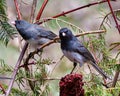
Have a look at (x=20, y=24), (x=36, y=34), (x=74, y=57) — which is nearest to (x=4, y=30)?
(x=20, y=24)

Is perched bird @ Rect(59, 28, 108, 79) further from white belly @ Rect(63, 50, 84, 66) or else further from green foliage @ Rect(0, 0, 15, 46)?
green foliage @ Rect(0, 0, 15, 46)

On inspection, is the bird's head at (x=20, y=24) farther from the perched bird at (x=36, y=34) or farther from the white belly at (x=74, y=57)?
the white belly at (x=74, y=57)

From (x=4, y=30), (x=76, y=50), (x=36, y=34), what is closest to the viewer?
(x=4, y=30)

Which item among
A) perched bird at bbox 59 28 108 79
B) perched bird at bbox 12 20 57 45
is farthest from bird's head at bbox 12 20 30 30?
perched bird at bbox 59 28 108 79

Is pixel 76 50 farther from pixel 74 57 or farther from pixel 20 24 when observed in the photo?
pixel 20 24

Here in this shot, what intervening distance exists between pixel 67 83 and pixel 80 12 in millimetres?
3246

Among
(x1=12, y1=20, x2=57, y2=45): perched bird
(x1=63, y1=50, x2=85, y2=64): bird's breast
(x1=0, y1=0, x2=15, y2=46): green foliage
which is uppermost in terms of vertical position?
(x1=0, y1=0, x2=15, y2=46): green foliage

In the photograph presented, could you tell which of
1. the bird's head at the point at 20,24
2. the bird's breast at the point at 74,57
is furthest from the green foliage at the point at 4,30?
the bird's breast at the point at 74,57

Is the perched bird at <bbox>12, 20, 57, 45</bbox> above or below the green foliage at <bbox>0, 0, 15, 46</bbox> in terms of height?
below

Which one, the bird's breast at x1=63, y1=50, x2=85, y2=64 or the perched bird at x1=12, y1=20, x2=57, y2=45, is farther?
the perched bird at x1=12, y1=20, x2=57, y2=45

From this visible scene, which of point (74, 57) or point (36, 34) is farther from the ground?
point (36, 34)

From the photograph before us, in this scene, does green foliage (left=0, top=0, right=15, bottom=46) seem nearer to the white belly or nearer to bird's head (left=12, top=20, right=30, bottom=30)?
bird's head (left=12, top=20, right=30, bottom=30)

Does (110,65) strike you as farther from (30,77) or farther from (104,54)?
(30,77)

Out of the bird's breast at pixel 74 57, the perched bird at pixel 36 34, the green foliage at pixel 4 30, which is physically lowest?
the bird's breast at pixel 74 57
